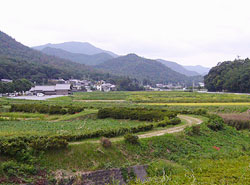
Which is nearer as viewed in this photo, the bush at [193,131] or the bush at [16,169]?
the bush at [16,169]

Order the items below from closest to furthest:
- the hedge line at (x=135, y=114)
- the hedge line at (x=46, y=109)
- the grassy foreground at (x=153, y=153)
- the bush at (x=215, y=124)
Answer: the grassy foreground at (x=153, y=153)
the bush at (x=215, y=124)
the hedge line at (x=135, y=114)
the hedge line at (x=46, y=109)

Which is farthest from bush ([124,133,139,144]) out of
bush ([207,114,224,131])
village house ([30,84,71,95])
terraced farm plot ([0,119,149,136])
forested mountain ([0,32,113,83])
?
forested mountain ([0,32,113,83])

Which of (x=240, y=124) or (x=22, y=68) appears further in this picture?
(x=22, y=68)

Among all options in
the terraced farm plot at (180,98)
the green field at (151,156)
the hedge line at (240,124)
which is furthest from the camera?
the terraced farm plot at (180,98)

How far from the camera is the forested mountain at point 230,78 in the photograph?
6280 centimetres

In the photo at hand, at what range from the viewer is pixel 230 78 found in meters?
67.1

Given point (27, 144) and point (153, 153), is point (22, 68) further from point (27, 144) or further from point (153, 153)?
point (153, 153)

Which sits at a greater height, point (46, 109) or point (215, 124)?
point (46, 109)

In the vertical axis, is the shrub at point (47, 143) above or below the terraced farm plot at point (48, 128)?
above

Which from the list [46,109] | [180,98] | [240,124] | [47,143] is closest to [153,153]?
[47,143]

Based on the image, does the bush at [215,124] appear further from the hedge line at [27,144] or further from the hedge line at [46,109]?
the hedge line at [46,109]

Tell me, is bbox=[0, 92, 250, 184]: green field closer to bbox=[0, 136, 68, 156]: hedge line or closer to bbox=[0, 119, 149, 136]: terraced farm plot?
bbox=[0, 136, 68, 156]: hedge line

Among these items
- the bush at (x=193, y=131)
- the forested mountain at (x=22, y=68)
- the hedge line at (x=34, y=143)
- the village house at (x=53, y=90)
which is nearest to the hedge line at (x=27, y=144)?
the hedge line at (x=34, y=143)

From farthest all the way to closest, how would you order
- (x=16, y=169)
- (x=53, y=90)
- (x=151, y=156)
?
(x=53, y=90)
(x=151, y=156)
(x=16, y=169)
